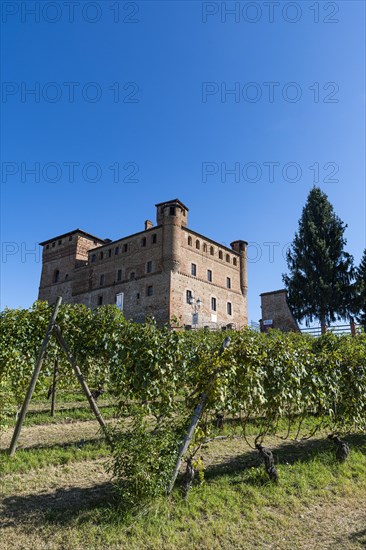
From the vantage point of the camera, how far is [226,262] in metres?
41.4

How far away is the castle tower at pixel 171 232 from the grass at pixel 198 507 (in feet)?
90.9

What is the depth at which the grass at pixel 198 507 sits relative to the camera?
14.5 feet

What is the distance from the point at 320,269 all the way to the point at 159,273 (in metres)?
14.4

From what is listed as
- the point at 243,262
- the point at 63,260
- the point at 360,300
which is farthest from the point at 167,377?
the point at 63,260

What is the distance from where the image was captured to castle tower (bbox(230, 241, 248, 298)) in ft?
139

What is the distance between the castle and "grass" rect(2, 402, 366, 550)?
2648 cm

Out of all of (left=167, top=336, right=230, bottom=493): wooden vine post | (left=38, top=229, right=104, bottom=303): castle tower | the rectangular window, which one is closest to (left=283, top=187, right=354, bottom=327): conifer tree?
the rectangular window

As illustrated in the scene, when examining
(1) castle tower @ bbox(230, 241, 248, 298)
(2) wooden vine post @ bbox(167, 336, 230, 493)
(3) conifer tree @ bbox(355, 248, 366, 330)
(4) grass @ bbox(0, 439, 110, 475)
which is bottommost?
(4) grass @ bbox(0, 439, 110, 475)

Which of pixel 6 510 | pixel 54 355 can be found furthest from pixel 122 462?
pixel 54 355

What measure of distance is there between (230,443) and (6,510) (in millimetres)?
4780

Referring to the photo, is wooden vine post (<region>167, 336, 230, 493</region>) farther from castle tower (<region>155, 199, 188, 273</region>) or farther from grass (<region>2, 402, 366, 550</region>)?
castle tower (<region>155, 199, 188, 273</region>)

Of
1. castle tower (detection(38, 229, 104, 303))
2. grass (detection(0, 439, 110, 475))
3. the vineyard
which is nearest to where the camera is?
the vineyard

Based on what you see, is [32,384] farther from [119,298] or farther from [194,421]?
[119,298]

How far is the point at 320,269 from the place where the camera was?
32.4m
